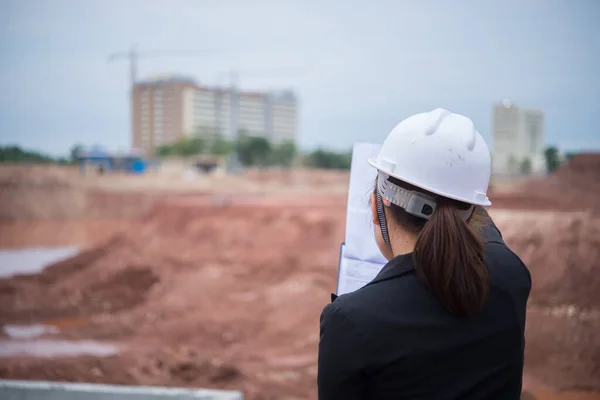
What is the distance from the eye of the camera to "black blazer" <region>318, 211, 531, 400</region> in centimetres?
96

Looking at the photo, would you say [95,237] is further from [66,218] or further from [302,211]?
[302,211]

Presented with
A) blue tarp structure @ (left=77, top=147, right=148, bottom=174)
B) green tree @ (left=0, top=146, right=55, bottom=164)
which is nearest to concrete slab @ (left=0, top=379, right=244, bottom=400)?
green tree @ (left=0, top=146, right=55, bottom=164)

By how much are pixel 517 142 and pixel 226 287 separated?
6.02 metres

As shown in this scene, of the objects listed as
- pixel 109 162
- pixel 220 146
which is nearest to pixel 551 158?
pixel 109 162

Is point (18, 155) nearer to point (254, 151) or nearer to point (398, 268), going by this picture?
point (398, 268)

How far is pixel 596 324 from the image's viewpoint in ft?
22.3

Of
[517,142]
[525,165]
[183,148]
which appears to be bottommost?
[183,148]

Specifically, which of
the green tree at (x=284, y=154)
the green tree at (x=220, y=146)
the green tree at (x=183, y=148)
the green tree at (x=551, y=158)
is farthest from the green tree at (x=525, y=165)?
the green tree at (x=183, y=148)

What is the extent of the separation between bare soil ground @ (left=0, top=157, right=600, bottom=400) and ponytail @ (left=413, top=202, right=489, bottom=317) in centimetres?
536

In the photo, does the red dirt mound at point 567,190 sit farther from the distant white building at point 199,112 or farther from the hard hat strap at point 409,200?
the distant white building at point 199,112

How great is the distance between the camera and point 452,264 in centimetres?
97

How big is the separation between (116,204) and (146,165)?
6.26m

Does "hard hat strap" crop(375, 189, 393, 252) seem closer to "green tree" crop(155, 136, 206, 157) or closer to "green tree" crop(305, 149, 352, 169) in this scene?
"green tree" crop(305, 149, 352, 169)

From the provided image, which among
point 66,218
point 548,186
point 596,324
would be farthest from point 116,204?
point 596,324
